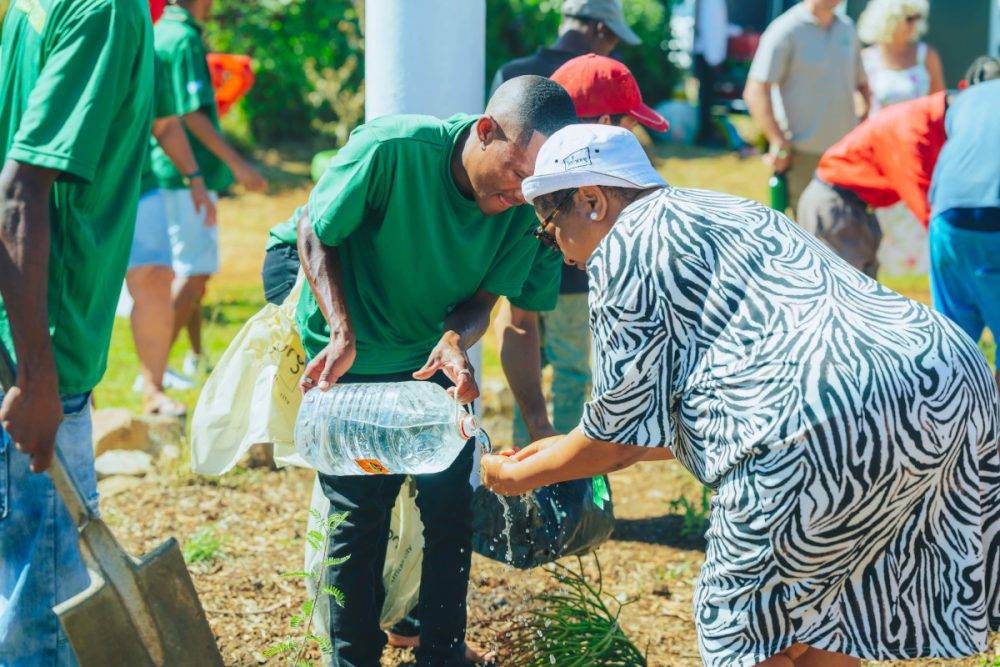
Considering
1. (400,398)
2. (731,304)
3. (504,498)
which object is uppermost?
(731,304)

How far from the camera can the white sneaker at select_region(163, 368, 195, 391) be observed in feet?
23.4

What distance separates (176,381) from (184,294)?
0.53 metres

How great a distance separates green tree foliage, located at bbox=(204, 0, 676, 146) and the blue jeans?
9757 mm

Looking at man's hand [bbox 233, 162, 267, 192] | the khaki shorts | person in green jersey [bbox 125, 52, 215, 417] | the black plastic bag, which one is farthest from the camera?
man's hand [bbox 233, 162, 267, 192]

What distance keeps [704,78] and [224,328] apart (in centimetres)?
899

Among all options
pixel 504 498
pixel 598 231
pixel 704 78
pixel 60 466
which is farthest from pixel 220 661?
pixel 704 78

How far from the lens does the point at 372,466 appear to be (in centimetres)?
327

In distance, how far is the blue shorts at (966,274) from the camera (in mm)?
5098

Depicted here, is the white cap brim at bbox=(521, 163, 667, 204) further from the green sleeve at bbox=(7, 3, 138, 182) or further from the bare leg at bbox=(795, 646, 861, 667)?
the bare leg at bbox=(795, 646, 861, 667)

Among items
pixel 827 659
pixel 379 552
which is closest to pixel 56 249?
pixel 379 552

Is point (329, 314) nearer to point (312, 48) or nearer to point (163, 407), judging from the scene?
point (163, 407)

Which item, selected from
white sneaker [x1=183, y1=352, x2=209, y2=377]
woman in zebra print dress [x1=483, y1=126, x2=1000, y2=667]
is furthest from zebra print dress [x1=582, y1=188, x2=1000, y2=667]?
white sneaker [x1=183, y1=352, x2=209, y2=377]

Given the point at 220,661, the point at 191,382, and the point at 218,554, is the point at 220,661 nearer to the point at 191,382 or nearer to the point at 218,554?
the point at 218,554

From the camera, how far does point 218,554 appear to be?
4.77 metres
